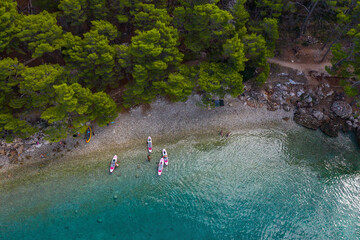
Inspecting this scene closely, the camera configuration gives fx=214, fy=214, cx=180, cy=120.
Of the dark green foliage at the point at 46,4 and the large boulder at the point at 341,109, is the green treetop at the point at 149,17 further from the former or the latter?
the large boulder at the point at 341,109

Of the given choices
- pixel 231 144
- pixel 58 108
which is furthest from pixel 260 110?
pixel 58 108

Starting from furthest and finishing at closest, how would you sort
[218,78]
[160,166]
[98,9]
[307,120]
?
[307,120], [218,78], [160,166], [98,9]

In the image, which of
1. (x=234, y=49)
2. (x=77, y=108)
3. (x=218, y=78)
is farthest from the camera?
(x=218, y=78)

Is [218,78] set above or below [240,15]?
below

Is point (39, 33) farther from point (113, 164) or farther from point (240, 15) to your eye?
point (240, 15)

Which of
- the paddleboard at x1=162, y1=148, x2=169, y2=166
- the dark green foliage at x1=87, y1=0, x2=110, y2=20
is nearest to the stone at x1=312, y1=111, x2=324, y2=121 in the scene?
the paddleboard at x1=162, y1=148, x2=169, y2=166

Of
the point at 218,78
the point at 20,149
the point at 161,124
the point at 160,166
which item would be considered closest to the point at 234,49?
the point at 218,78
